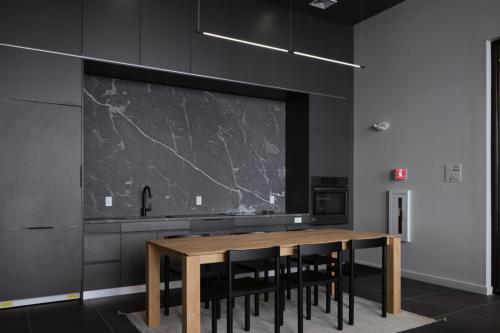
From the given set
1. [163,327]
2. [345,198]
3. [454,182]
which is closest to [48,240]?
[163,327]

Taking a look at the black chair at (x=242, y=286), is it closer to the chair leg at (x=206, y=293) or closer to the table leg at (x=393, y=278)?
the chair leg at (x=206, y=293)

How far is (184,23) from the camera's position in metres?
4.91

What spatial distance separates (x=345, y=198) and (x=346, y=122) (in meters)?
1.06

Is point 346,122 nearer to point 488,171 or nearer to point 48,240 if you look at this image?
point 488,171

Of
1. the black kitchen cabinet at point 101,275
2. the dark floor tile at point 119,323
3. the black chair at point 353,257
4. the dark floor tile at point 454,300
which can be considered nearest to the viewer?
the dark floor tile at point 119,323

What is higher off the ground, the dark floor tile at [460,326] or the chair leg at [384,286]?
the chair leg at [384,286]

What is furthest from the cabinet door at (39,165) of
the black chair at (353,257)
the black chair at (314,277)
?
the black chair at (353,257)

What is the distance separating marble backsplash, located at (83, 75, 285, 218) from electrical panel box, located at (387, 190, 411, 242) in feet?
4.80

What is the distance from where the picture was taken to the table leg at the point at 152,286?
3.52 m

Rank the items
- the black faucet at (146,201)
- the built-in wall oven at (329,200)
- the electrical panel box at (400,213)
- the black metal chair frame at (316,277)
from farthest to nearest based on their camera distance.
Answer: the built-in wall oven at (329,200) → the electrical panel box at (400,213) → the black faucet at (146,201) → the black metal chair frame at (316,277)

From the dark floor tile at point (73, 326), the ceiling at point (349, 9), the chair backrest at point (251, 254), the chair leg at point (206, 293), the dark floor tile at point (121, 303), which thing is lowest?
the dark floor tile at point (121, 303)

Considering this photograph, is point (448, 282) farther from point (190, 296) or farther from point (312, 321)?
point (190, 296)

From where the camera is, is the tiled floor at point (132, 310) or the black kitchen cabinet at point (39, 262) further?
the black kitchen cabinet at point (39, 262)

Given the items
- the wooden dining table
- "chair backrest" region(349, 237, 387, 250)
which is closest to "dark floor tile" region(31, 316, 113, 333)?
the wooden dining table
